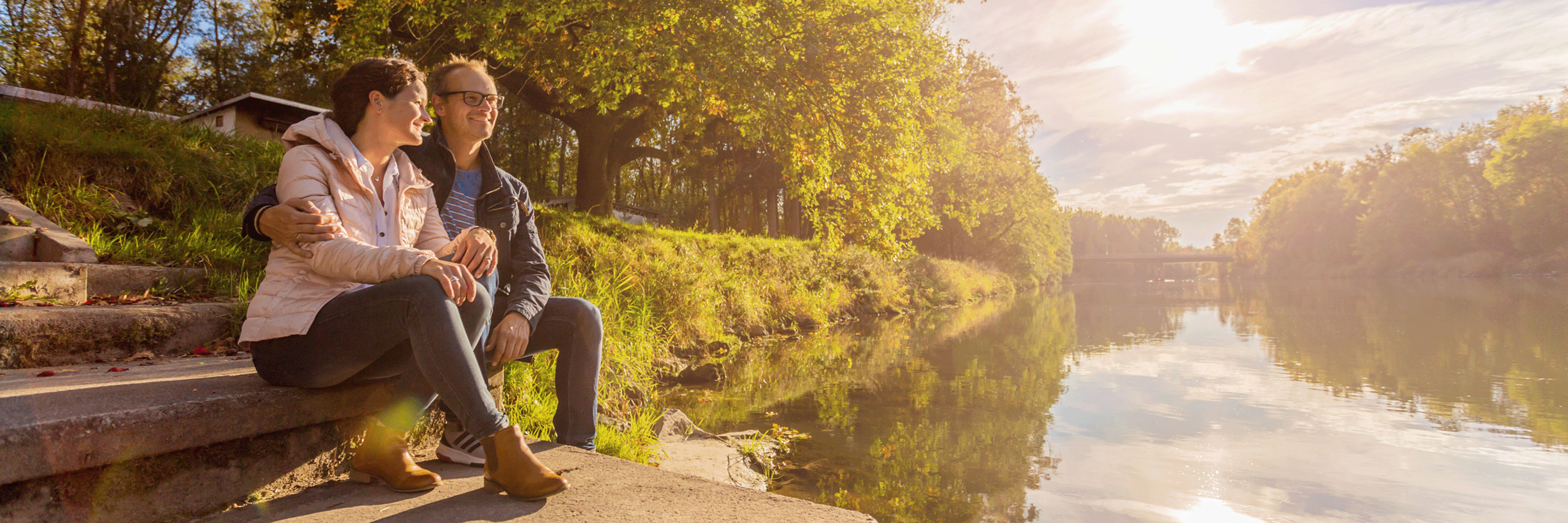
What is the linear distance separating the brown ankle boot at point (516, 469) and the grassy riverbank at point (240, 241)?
4.44ft

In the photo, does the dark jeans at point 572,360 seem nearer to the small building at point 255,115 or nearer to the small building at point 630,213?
the small building at point 255,115

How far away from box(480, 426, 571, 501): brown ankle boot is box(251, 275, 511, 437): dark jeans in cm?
5

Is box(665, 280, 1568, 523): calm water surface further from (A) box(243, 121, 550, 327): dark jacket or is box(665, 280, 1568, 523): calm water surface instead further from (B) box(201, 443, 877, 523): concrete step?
(A) box(243, 121, 550, 327): dark jacket

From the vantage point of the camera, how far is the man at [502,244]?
2432mm

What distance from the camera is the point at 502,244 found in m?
2.55

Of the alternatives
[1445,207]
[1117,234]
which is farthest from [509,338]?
[1117,234]

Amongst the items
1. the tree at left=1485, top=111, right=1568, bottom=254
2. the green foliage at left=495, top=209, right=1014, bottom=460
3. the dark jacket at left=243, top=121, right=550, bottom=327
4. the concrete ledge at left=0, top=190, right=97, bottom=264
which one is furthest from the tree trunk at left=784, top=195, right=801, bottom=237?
the tree at left=1485, top=111, right=1568, bottom=254

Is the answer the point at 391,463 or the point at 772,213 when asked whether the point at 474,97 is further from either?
the point at 772,213

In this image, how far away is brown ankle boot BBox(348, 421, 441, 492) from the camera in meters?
1.88

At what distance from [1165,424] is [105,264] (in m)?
6.85

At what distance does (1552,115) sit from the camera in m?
32.0

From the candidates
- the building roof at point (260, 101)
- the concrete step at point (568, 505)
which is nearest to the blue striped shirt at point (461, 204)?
the concrete step at point (568, 505)

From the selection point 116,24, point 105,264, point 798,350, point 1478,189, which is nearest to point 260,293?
point 105,264

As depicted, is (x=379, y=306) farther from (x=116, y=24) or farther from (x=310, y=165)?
(x=116, y=24)
